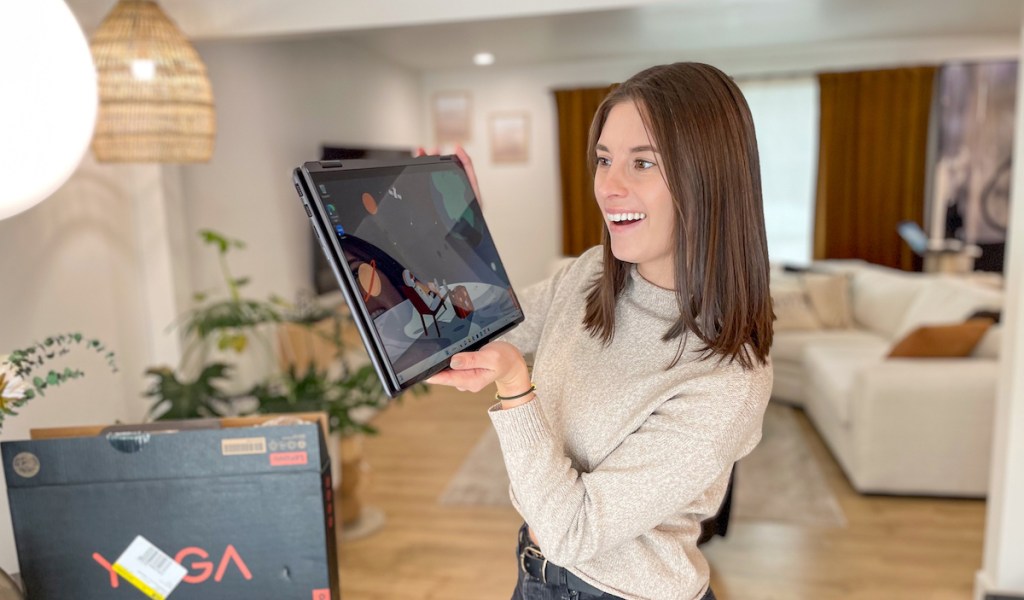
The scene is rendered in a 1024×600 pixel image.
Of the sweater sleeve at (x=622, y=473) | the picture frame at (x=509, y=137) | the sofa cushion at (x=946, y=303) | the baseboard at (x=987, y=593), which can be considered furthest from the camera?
the picture frame at (x=509, y=137)

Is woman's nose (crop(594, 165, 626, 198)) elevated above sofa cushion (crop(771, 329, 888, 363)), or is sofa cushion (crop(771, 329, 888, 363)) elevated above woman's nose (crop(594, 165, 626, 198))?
woman's nose (crop(594, 165, 626, 198))

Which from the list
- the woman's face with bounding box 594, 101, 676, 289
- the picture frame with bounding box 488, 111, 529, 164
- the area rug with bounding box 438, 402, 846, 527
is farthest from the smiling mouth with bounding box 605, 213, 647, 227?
the picture frame with bounding box 488, 111, 529, 164

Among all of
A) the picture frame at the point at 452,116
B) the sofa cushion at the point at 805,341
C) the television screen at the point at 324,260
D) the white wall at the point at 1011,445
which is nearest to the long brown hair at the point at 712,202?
the white wall at the point at 1011,445

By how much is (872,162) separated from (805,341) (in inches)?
86.1

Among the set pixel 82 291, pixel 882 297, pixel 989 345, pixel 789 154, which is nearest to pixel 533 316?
pixel 82 291

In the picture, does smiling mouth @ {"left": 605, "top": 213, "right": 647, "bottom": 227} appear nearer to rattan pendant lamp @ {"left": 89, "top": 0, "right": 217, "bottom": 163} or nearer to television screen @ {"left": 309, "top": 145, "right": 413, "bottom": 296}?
rattan pendant lamp @ {"left": 89, "top": 0, "right": 217, "bottom": 163}

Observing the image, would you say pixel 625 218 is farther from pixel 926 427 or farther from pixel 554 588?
pixel 926 427

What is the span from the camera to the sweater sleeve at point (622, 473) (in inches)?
31.8

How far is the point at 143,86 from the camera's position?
1.78m

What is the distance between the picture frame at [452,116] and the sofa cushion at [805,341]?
10.9 ft

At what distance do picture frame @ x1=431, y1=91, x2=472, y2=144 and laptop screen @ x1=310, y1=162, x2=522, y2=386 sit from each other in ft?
18.3

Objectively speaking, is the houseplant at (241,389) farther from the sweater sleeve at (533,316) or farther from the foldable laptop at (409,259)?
the foldable laptop at (409,259)

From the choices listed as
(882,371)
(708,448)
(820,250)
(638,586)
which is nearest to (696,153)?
(708,448)

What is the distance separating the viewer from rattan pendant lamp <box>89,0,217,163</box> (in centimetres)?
177
